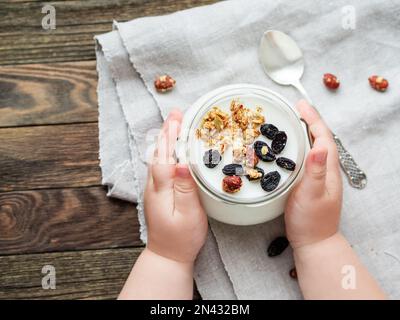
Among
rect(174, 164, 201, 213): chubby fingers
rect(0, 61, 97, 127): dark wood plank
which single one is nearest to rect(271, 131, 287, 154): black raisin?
rect(174, 164, 201, 213): chubby fingers

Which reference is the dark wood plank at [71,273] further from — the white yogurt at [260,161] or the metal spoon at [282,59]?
the metal spoon at [282,59]

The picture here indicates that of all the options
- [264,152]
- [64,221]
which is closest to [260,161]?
[264,152]

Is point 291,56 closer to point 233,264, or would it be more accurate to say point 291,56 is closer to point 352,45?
point 352,45

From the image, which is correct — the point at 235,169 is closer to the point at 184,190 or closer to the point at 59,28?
the point at 184,190

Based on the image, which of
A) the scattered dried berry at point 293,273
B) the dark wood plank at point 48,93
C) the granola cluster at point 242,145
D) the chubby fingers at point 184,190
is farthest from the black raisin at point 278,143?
the dark wood plank at point 48,93

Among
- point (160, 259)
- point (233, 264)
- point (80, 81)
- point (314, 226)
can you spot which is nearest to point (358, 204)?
point (314, 226)

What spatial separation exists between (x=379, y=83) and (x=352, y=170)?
15 cm

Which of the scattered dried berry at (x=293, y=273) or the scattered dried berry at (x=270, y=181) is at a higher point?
the scattered dried berry at (x=270, y=181)

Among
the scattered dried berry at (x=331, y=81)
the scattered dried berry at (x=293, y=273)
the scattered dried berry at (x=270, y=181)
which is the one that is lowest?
the scattered dried berry at (x=293, y=273)

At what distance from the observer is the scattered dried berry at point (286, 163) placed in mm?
708

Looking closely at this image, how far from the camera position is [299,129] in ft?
2.37

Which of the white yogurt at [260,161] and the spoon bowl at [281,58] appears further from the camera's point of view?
the spoon bowl at [281,58]

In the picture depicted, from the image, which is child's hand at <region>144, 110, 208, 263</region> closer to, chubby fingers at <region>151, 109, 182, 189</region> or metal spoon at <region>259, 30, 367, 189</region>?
chubby fingers at <region>151, 109, 182, 189</region>

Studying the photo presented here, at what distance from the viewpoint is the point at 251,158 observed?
701 millimetres
